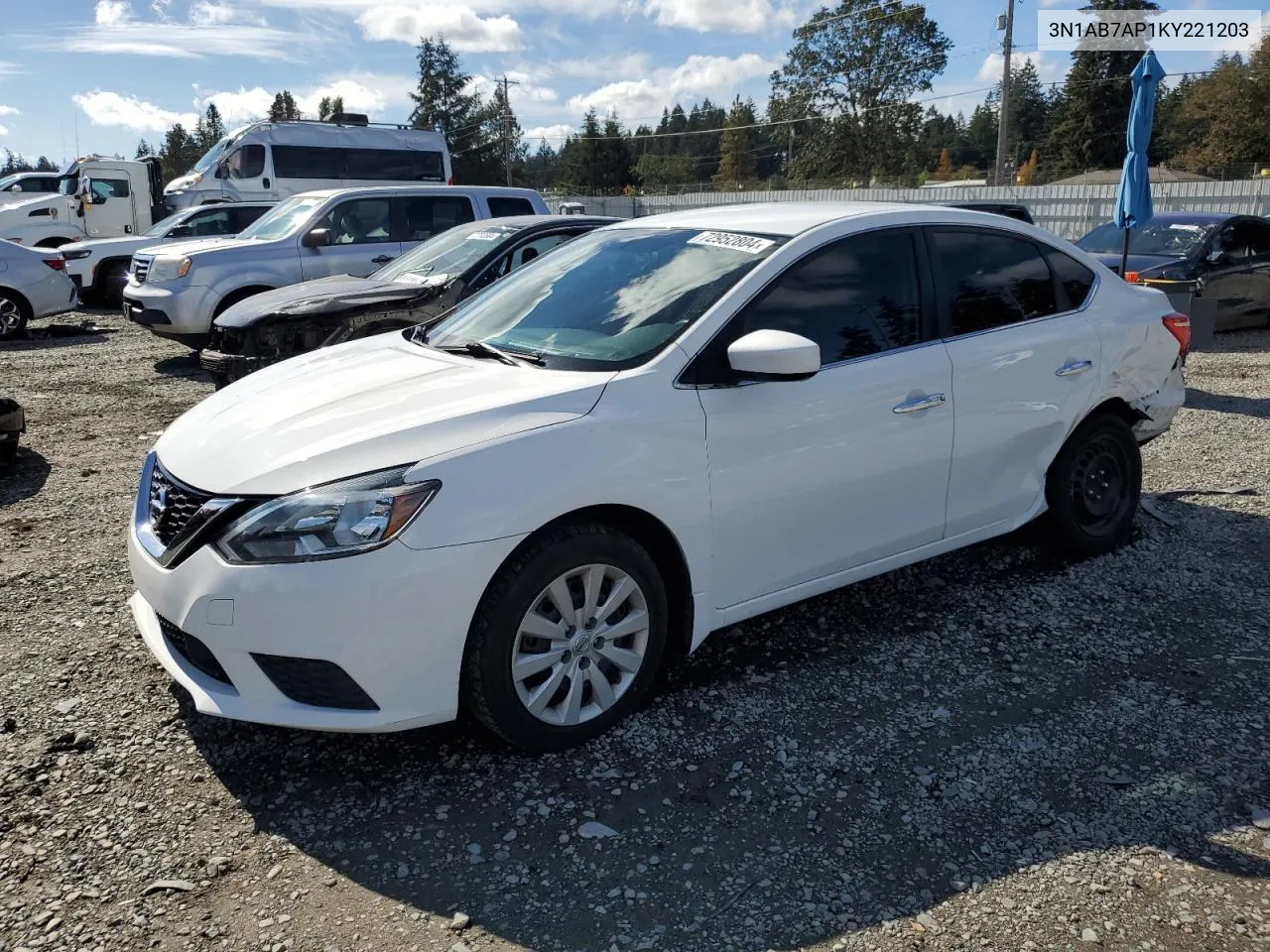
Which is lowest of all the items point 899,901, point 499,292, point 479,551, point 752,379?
point 899,901

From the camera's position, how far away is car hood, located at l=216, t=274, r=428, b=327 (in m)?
7.54

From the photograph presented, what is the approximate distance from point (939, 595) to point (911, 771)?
1561mm

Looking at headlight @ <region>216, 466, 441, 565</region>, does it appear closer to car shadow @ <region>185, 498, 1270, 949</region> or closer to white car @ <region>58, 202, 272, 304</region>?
car shadow @ <region>185, 498, 1270, 949</region>

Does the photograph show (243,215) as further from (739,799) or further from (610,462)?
(739,799)

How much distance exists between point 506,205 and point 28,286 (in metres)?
7.03

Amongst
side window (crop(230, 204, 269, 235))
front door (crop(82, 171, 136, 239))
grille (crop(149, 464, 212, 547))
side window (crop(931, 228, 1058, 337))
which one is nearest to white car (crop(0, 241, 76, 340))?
side window (crop(230, 204, 269, 235))

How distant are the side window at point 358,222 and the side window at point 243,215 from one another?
675cm

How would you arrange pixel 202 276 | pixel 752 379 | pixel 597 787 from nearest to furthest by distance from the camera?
pixel 597 787, pixel 752 379, pixel 202 276

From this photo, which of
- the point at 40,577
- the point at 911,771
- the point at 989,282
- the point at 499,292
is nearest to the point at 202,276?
the point at 40,577

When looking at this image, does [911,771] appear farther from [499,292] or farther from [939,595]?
[499,292]

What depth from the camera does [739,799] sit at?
299 centimetres

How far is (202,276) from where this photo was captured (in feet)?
33.0

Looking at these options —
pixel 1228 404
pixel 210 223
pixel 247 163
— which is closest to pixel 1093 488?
pixel 1228 404

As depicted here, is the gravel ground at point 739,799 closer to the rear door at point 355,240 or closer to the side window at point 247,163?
the rear door at point 355,240
